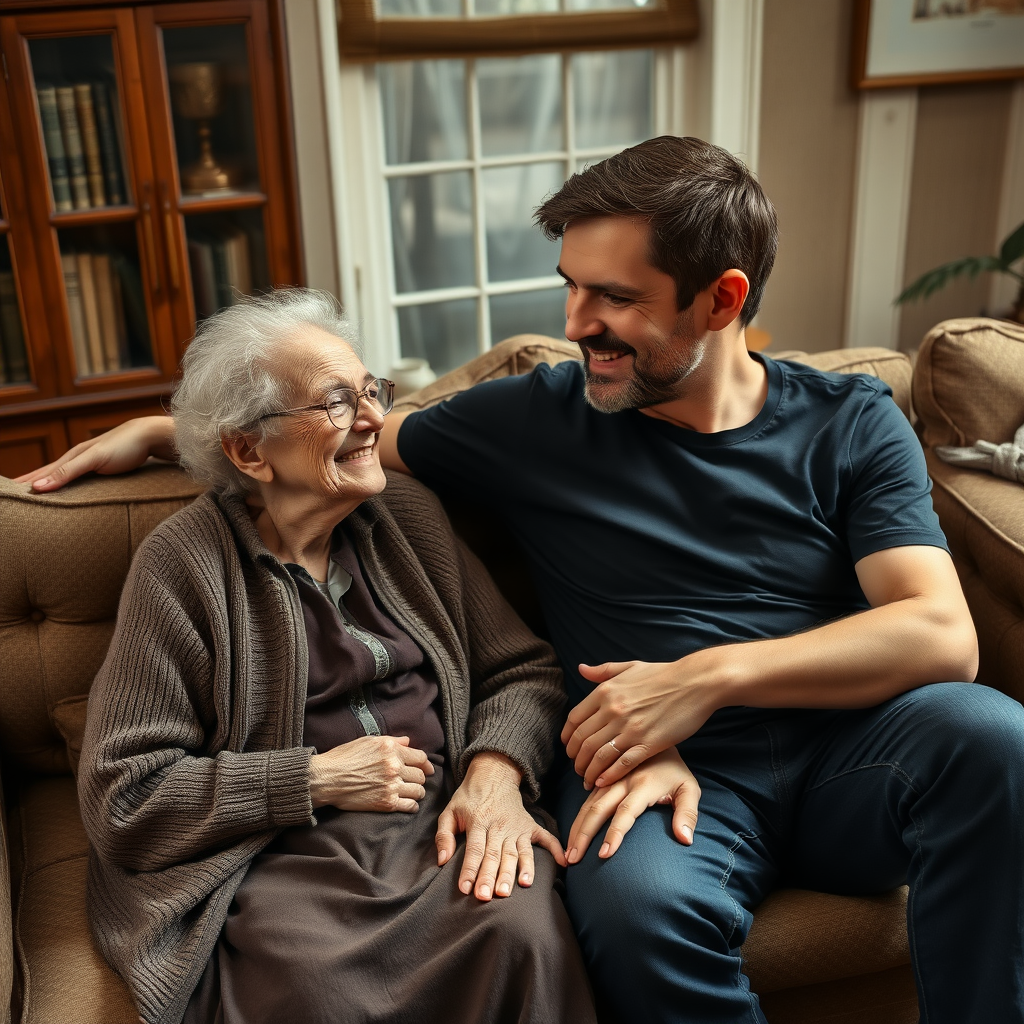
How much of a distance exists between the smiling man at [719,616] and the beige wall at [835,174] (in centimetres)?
177

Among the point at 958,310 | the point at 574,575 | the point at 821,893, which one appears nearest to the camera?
the point at 821,893

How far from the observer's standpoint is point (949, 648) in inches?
54.9

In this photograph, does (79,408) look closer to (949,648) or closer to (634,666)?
(634,666)

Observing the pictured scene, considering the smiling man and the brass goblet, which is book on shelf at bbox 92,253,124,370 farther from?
the smiling man

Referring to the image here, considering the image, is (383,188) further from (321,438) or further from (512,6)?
(321,438)

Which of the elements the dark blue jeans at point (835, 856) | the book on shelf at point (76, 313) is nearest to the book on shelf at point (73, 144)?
the book on shelf at point (76, 313)

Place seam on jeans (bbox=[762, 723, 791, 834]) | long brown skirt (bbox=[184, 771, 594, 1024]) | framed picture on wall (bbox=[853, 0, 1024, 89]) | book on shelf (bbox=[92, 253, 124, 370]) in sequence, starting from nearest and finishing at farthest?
long brown skirt (bbox=[184, 771, 594, 1024])
seam on jeans (bbox=[762, 723, 791, 834])
book on shelf (bbox=[92, 253, 124, 370])
framed picture on wall (bbox=[853, 0, 1024, 89])

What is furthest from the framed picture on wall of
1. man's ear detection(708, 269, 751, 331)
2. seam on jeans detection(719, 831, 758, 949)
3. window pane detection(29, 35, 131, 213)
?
seam on jeans detection(719, 831, 758, 949)

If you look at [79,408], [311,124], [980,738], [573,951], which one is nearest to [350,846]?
[573,951]

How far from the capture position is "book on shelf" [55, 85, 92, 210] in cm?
252

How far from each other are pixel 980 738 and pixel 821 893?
12.5 inches

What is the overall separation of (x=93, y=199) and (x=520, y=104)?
1.20 meters

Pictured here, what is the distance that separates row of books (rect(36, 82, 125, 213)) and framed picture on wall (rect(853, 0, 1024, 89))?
6.79 feet

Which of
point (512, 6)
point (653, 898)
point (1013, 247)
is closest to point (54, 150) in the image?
point (512, 6)
